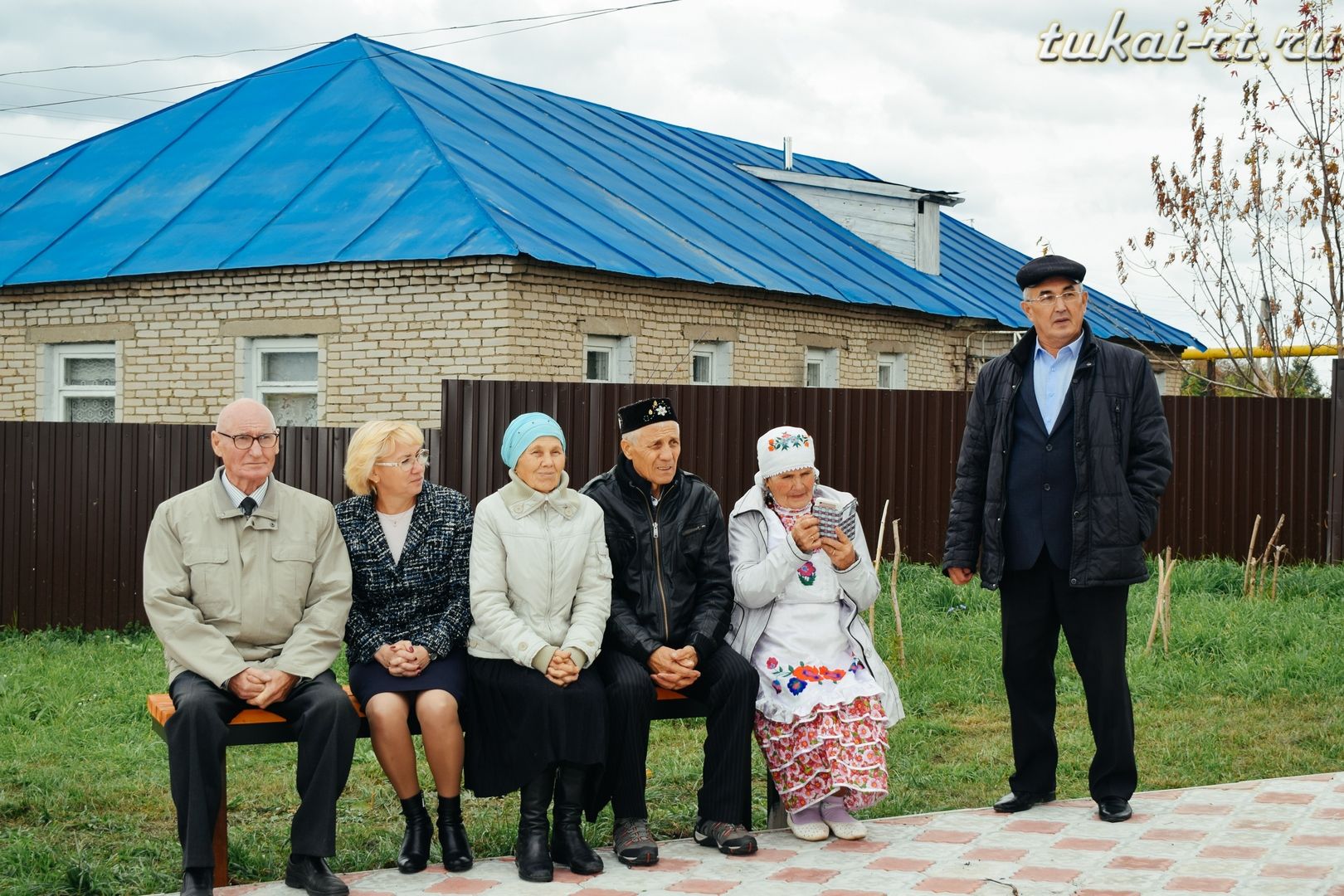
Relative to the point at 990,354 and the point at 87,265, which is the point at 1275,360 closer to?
the point at 990,354

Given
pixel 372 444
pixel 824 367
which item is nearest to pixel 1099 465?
pixel 372 444

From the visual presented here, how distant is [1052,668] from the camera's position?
5.26 metres

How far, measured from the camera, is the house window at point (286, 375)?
14.3 m

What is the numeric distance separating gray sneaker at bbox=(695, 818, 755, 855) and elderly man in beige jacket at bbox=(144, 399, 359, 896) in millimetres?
1191

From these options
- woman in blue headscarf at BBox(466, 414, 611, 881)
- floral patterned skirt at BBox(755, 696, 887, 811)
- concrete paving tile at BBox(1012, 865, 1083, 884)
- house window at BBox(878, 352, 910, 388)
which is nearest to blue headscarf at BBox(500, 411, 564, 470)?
woman in blue headscarf at BBox(466, 414, 611, 881)

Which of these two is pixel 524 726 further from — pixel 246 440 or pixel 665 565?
pixel 246 440

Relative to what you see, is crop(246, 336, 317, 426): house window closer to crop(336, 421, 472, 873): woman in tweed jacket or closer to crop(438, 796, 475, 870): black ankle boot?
crop(336, 421, 472, 873): woman in tweed jacket

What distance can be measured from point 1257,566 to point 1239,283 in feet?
14.5

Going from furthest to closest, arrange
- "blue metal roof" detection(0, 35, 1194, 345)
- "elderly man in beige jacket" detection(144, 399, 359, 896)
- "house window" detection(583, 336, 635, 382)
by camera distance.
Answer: "house window" detection(583, 336, 635, 382) < "blue metal roof" detection(0, 35, 1194, 345) < "elderly man in beige jacket" detection(144, 399, 359, 896)

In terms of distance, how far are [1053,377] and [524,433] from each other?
187 centimetres

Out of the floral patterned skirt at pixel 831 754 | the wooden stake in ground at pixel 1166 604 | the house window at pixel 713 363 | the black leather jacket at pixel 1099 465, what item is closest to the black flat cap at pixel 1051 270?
the black leather jacket at pixel 1099 465

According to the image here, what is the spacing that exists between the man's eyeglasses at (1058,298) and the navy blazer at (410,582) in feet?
7.00

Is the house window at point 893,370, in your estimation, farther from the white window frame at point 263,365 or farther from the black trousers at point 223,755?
the black trousers at point 223,755

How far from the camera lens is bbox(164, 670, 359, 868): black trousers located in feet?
14.1
